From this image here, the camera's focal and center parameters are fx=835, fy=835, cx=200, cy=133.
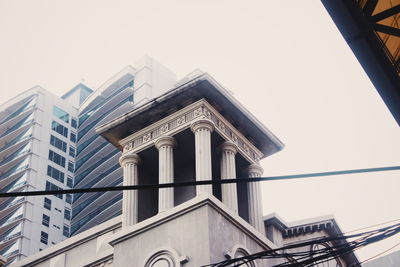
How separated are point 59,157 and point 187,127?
76.9 metres

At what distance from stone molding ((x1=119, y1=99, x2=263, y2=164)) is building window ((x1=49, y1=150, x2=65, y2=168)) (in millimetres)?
73163

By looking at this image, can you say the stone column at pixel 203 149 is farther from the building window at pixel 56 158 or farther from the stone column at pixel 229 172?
the building window at pixel 56 158

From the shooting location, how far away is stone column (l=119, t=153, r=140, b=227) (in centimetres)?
→ 2895

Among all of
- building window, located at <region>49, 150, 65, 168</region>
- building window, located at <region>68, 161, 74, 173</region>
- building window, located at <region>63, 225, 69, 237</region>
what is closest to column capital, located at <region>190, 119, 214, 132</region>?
building window, located at <region>63, 225, 69, 237</region>

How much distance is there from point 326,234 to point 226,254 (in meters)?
7.44

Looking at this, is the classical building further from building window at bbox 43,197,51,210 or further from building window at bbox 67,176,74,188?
building window at bbox 67,176,74,188

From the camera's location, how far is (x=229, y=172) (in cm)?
2959

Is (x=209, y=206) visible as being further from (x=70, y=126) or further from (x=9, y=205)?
(x=70, y=126)

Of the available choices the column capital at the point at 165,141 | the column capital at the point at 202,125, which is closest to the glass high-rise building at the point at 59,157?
the column capital at the point at 165,141

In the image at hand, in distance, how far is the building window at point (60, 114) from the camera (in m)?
108

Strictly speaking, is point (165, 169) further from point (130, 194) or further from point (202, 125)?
point (202, 125)

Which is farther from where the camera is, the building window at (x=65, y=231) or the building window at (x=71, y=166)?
the building window at (x=71, y=166)

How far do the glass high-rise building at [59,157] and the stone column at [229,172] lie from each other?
207ft

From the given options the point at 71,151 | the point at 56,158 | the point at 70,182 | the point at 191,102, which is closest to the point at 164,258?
the point at 191,102
